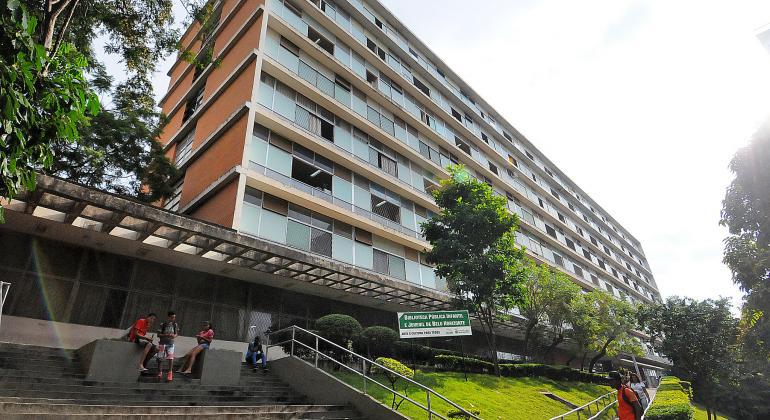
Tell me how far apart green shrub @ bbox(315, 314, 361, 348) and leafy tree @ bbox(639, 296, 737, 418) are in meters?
23.1

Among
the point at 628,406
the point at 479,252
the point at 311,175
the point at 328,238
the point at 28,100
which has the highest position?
the point at 311,175

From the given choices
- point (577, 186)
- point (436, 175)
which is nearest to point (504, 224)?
point (436, 175)

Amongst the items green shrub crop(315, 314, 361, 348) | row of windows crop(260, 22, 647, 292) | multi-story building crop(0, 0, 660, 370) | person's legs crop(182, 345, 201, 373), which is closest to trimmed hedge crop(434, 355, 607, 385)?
multi-story building crop(0, 0, 660, 370)

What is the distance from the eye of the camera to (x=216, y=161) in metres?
17.0

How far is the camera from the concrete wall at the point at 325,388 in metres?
8.37

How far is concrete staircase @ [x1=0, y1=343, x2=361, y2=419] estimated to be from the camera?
5.86 meters

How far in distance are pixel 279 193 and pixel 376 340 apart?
6724 mm

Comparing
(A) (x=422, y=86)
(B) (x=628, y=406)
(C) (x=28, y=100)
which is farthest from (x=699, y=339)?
(C) (x=28, y=100)

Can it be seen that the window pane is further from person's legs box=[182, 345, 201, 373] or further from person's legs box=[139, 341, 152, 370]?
person's legs box=[139, 341, 152, 370]

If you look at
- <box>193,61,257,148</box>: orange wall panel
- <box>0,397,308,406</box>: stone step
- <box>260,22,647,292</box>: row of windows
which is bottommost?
<box>0,397,308,406</box>: stone step

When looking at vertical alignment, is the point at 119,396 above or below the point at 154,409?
above

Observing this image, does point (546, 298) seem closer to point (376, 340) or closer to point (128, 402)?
point (376, 340)

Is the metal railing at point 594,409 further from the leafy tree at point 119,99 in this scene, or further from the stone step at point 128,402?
the leafy tree at point 119,99

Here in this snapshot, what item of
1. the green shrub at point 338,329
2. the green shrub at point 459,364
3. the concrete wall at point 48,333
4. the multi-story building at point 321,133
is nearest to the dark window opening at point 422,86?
the multi-story building at point 321,133
